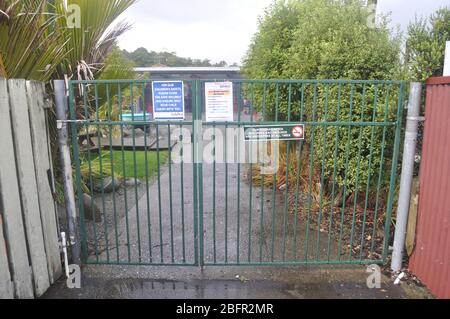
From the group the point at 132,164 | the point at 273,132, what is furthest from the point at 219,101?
the point at 132,164

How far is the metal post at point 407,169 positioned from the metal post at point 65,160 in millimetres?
3217

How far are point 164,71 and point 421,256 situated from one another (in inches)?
509

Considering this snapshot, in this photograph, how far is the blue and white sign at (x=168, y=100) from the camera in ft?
10.00

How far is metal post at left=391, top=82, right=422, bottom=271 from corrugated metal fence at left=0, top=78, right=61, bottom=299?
3.35 m

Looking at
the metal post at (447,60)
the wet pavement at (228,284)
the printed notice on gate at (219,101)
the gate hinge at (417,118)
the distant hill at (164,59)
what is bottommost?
the wet pavement at (228,284)

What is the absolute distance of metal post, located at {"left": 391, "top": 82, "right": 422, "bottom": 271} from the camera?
3104 mm

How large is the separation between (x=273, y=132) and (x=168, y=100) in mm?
1020

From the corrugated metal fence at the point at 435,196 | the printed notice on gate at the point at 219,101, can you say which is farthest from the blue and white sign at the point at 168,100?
the corrugated metal fence at the point at 435,196

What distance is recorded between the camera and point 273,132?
3.15 m

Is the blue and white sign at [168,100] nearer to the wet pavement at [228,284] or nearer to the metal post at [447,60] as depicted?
the wet pavement at [228,284]

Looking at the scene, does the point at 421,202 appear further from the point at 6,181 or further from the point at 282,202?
the point at 6,181

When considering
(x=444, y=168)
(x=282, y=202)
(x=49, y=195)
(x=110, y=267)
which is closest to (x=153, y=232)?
(x=110, y=267)

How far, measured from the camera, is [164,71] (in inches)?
566

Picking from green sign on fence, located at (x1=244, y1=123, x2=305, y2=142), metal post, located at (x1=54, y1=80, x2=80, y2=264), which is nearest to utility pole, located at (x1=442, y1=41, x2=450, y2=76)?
green sign on fence, located at (x1=244, y1=123, x2=305, y2=142)
